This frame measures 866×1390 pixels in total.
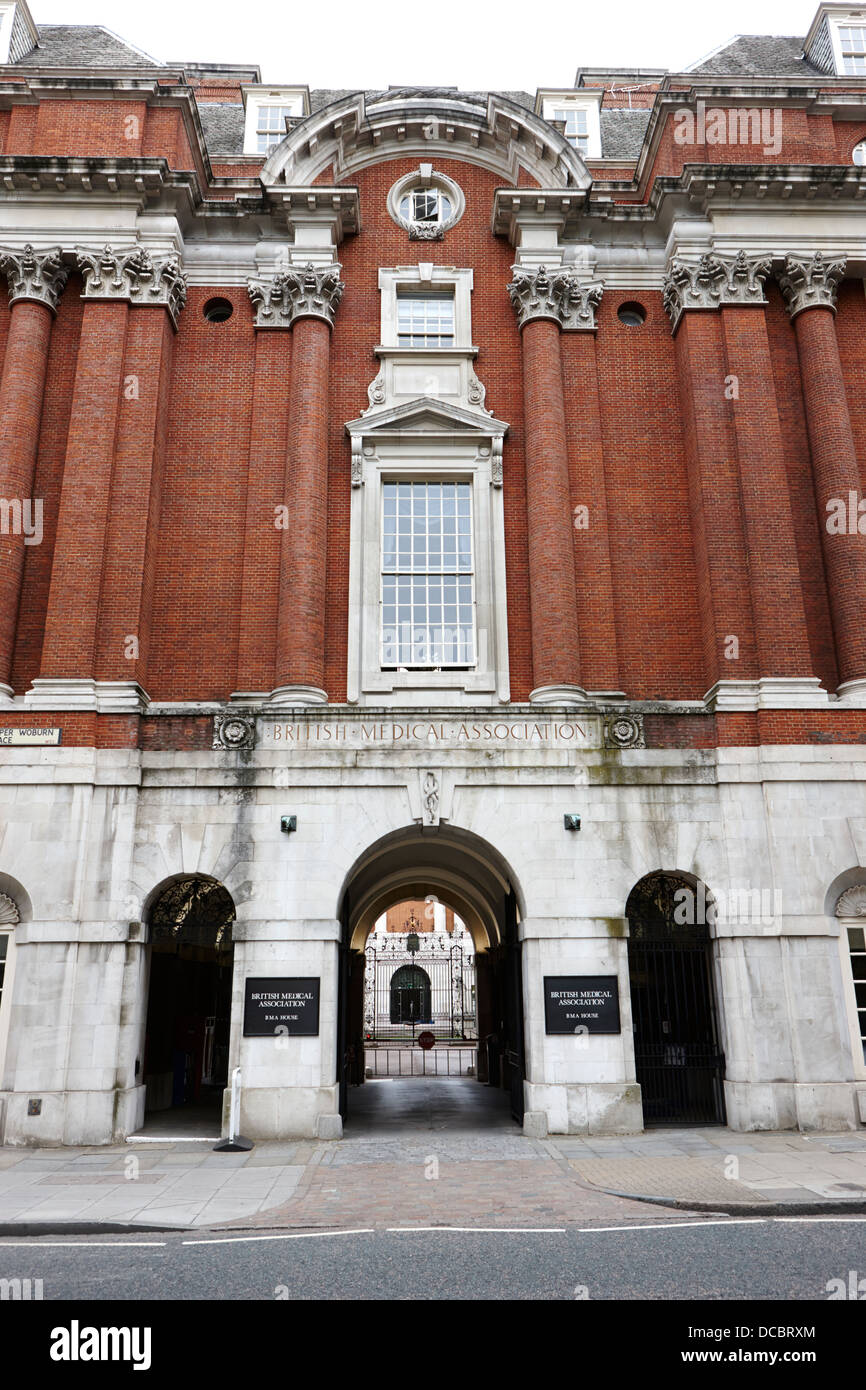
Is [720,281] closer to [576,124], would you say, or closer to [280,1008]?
[576,124]

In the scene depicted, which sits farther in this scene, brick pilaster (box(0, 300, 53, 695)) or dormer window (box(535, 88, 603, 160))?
dormer window (box(535, 88, 603, 160))

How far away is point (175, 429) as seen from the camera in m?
20.0

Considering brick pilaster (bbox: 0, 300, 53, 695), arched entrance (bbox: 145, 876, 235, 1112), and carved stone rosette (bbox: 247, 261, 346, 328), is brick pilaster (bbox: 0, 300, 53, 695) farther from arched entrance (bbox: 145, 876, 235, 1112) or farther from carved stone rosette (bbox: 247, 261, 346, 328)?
arched entrance (bbox: 145, 876, 235, 1112)

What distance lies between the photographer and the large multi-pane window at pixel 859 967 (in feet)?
53.7

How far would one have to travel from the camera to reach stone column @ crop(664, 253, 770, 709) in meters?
18.0

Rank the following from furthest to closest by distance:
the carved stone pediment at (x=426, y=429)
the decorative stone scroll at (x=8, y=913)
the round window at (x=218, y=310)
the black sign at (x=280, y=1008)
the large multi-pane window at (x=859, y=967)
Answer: the round window at (x=218, y=310), the carved stone pediment at (x=426, y=429), the large multi-pane window at (x=859, y=967), the decorative stone scroll at (x=8, y=913), the black sign at (x=280, y=1008)

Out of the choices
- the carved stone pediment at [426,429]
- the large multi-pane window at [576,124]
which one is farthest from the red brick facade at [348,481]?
the large multi-pane window at [576,124]

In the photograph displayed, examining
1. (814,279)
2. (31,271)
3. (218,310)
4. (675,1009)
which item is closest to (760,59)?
(814,279)

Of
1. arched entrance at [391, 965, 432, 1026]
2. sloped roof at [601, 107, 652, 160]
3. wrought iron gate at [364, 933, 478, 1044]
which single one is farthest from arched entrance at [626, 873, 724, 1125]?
arched entrance at [391, 965, 432, 1026]

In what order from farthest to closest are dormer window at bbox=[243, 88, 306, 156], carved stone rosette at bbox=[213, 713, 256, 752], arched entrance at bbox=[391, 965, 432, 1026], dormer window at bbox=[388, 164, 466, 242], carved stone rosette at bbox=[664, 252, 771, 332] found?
arched entrance at bbox=[391, 965, 432, 1026] < dormer window at bbox=[243, 88, 306, 156] < dormer window at bbox=[388, 164, 466, 242] < carved stone rosette at bbox=[664, 252, 771, 332] < carved stone rosette at bbox=[213, 713, 256, 752]

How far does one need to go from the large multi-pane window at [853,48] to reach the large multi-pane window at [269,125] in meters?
13.0

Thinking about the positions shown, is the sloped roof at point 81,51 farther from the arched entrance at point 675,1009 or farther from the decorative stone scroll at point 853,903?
the decorative stone scroll at point 853,903

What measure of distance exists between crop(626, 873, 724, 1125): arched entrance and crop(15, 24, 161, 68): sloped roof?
20942mm
